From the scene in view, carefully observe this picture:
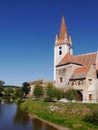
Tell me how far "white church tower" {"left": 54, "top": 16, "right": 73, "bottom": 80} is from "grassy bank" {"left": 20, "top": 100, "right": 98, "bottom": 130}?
39.5 metres

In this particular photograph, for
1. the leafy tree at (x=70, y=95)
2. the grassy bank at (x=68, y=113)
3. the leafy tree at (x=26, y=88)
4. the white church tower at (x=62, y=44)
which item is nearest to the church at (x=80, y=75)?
the leafy tree at (x=70, y=95)

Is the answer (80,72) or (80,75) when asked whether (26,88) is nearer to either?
(80,72)

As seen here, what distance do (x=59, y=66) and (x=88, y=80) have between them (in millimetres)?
12539

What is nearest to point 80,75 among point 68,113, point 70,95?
point 70,95

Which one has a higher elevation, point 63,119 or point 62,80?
point 62,80

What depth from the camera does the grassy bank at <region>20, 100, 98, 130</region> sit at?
3418 cm

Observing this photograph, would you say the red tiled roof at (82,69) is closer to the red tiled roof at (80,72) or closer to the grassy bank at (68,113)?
the red tiled roof at (80,72)

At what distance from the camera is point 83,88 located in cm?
5609

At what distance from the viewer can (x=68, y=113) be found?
4191 centimetres

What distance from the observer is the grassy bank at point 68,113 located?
3418 cm

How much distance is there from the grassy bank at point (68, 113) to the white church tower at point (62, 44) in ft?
130

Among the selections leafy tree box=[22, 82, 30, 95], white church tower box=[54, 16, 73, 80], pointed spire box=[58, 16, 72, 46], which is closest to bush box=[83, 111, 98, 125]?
white church tower box=[54, 16, 73, 80]

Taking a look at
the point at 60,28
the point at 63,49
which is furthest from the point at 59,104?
the point at 60,28

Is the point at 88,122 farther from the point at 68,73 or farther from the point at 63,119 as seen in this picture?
the point at 68,73
